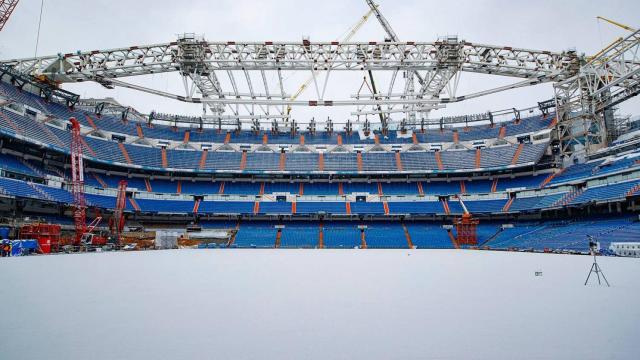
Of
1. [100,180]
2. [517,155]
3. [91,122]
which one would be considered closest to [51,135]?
[100,180]

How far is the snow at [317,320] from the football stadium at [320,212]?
6 centimetres

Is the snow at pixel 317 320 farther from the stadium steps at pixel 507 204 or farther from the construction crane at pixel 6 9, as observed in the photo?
the construction crane at pixel 6 9

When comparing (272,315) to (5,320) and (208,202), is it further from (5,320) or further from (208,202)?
(208,202)

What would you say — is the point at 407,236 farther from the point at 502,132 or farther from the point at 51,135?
the point at 51,135

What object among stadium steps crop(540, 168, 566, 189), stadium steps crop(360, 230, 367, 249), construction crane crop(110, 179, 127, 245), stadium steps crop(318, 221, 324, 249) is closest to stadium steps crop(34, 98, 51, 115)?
construction crane crop(110, 179, 127, 245)

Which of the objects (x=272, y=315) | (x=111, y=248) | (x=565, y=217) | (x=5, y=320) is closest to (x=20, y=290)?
(x=5, y=320)

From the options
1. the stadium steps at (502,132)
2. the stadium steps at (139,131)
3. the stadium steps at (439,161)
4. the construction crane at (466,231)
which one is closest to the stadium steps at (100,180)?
the stadium steps at (139,131)

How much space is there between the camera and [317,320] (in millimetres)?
6602

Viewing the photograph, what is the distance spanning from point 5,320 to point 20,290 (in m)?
4.43

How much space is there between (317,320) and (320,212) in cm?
4213

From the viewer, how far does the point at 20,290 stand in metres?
9.77

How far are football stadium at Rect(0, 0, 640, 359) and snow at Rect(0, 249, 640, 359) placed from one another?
63 mm

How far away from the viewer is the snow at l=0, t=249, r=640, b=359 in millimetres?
4789

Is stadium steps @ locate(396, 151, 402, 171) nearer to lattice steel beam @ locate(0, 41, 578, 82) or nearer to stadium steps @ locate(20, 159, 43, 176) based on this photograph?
lattice steel beam @ locate(0, 41, 578, 82)
